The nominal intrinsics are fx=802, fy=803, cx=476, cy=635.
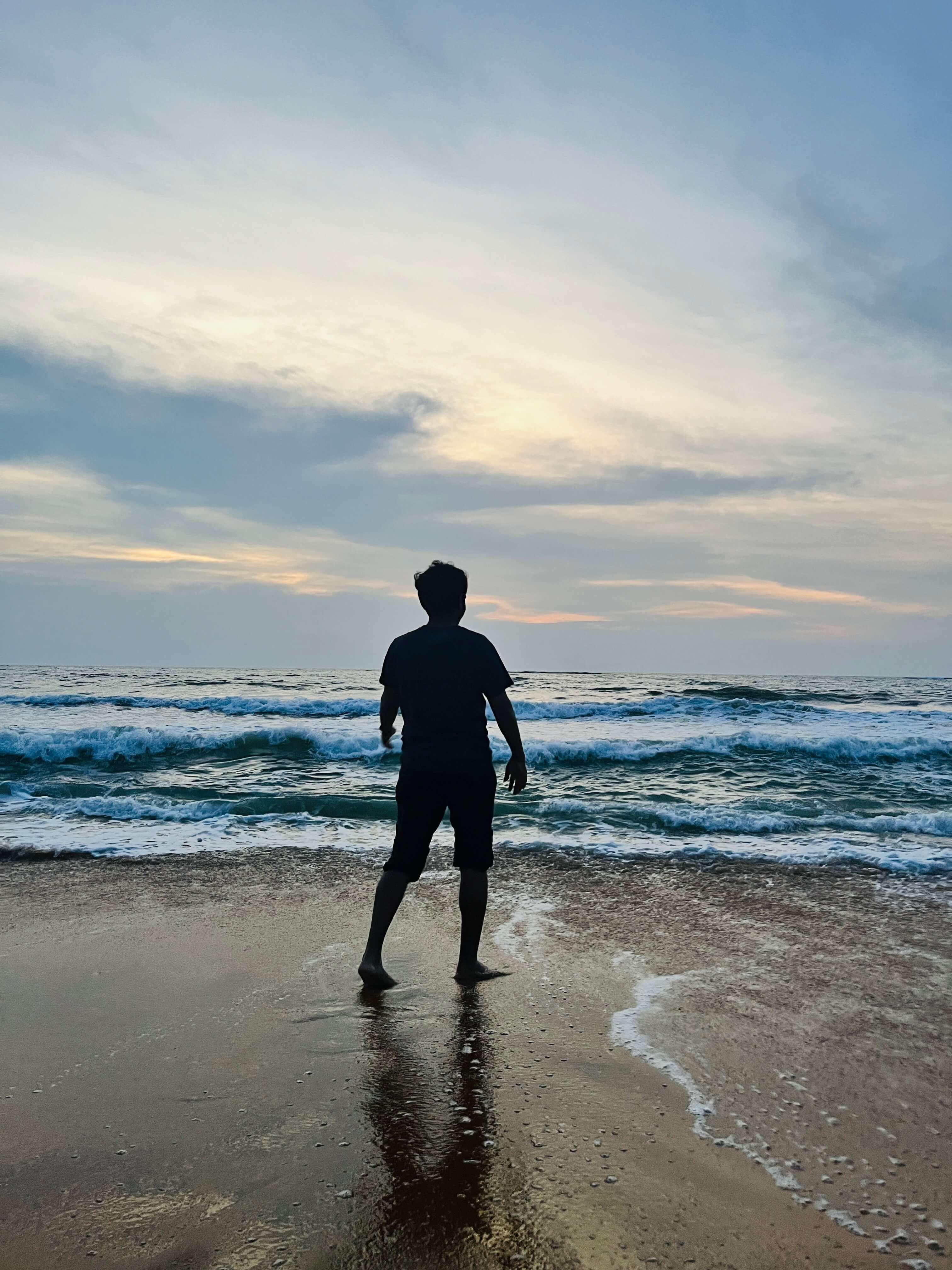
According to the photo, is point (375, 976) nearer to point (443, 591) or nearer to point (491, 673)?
point (491, 673)

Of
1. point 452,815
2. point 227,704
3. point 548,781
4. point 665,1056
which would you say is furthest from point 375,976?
point 227,704

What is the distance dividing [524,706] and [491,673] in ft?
64.6

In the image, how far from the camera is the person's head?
3.89m

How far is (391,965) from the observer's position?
3.93 meters

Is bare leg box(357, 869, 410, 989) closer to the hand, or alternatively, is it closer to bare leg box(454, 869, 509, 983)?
bare leg box(454, 869, 509, 983)

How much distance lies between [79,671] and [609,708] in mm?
35756

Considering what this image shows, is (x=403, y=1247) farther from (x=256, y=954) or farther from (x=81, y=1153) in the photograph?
(x=256, y=954)

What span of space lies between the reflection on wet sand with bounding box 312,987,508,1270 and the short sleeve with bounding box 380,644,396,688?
56.4 inches

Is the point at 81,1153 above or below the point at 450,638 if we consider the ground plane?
below

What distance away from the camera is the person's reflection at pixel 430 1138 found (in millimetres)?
1904

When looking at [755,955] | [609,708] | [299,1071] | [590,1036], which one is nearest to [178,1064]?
[299,1071]

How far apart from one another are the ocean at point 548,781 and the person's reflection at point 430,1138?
359 cm

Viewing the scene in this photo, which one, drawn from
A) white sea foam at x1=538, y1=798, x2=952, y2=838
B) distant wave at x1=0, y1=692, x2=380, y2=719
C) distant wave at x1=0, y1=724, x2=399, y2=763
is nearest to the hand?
white sea foam at x1=538, y1=798, x2=952, y2=838

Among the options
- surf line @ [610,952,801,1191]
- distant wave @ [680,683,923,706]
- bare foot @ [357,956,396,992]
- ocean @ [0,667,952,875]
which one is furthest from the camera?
distant wave @ [680,683,923,706]
